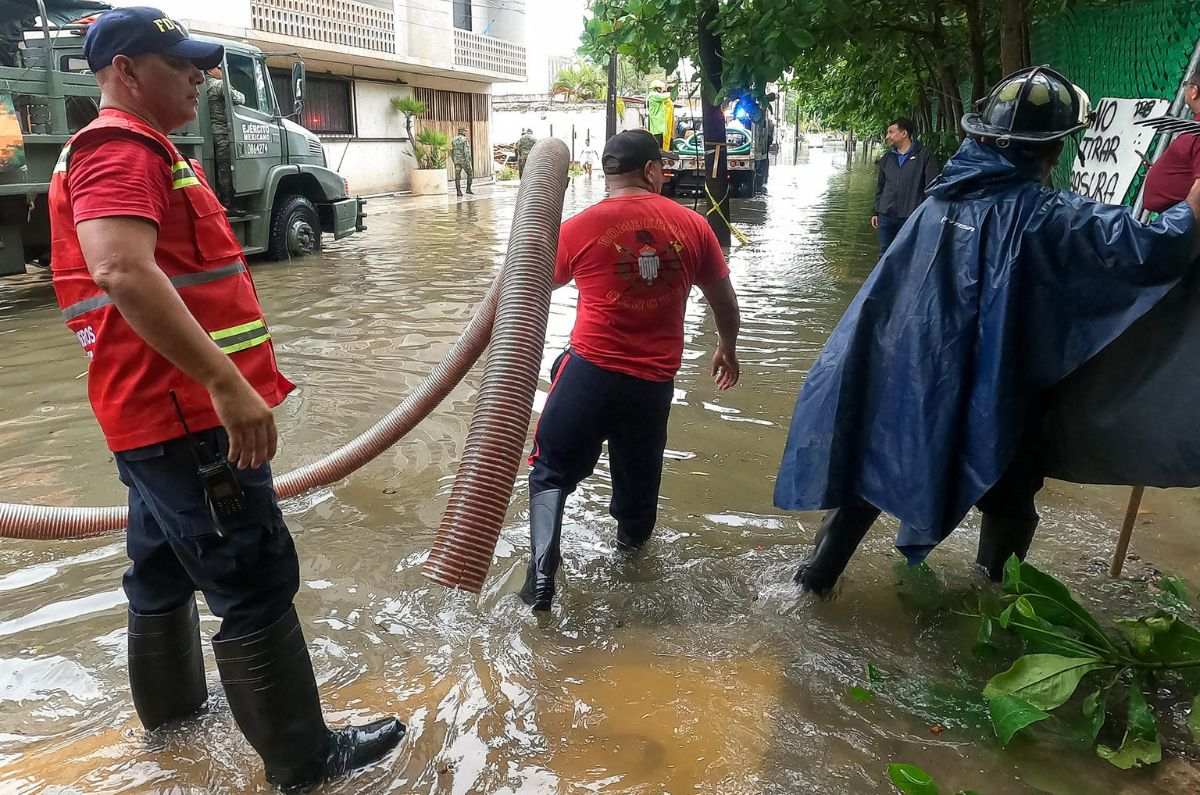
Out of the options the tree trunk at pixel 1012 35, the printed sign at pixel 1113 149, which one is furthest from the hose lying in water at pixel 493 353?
the tree trunk at pixel 1012 35

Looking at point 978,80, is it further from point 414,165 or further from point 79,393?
point 414,165

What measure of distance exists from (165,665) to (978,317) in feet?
8.34

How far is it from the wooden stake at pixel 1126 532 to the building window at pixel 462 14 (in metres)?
29.3

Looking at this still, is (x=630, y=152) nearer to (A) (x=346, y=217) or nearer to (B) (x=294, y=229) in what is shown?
(B) (x=294, y=229)

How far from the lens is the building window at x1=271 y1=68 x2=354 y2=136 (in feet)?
67.5

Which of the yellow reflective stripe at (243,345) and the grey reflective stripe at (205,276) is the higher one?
the grey reflective stripe at (205,276)

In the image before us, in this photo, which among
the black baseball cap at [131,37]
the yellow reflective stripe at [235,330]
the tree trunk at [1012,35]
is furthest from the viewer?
the tree trunk at [1012,35]

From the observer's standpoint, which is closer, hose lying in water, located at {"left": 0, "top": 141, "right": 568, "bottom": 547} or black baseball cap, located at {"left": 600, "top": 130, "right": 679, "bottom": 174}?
hose lying in water, located at {"left": 0, "top": 141, "right": 568, "bottom": 547}

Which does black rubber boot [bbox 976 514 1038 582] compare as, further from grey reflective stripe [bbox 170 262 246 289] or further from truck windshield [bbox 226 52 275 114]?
truck windshield [bbox 226 52 275 114]

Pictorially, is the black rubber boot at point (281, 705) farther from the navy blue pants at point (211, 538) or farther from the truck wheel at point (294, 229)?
the truck wheel at point (294, 229)

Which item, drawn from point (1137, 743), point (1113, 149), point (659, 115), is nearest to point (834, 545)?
point (1137, 743)

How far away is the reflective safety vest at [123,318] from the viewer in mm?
1926

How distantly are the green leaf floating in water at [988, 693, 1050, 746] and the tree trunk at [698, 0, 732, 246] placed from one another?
6045 mm

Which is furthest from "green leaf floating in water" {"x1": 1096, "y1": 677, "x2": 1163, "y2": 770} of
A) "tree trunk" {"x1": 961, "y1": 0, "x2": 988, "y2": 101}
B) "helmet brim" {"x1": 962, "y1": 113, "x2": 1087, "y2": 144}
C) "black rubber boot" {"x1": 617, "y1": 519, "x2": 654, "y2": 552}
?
"tree trunk" {"x1": 961, "y1": 0, "x2": 988, "y2": 101}
